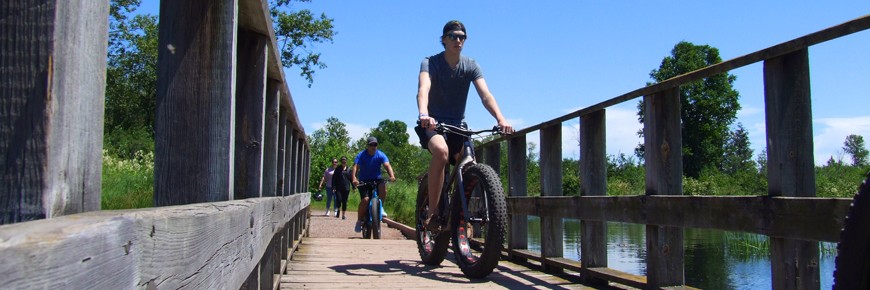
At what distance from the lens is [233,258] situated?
1.83 metres

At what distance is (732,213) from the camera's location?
9.65 feet

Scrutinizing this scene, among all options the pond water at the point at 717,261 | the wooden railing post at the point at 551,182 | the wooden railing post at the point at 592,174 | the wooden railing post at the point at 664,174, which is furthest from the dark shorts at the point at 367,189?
the wooden railing post at the point at 664,174

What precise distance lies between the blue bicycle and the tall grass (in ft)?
16.5

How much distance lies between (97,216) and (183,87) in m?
1.07

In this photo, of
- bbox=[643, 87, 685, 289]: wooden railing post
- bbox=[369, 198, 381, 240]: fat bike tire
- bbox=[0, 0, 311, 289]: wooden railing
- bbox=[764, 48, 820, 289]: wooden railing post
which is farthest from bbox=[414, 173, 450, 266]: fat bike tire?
bbox=[369, 198, 381, 240]: fat bike tire

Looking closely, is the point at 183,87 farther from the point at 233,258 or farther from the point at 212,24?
the point at 233,258

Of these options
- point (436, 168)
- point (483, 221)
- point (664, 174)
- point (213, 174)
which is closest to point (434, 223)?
point (436, 168)

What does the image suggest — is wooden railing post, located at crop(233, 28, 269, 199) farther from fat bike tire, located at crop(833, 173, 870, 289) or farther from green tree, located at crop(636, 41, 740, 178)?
green tree, located at crop(636, 41, 740, 178)

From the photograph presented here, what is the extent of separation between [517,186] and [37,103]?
531 cm

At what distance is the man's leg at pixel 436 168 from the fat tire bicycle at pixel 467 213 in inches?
2.1

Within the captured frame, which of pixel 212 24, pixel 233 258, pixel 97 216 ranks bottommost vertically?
pixel 233 258

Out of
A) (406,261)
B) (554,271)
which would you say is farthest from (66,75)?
(406,261)

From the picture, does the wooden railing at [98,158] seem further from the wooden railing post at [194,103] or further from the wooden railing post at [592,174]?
the wooden railing post at [592,174]

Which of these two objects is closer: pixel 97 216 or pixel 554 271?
pixel 97 216
